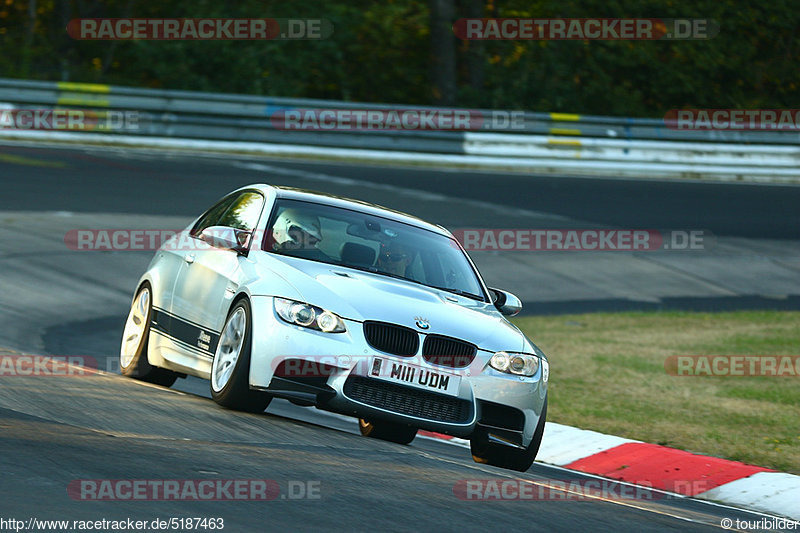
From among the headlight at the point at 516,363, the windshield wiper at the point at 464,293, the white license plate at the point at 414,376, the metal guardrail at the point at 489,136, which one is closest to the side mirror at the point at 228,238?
the windshield wiper at the point at 464,293

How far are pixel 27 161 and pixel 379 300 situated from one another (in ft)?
46.7

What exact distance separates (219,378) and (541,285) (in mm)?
10271

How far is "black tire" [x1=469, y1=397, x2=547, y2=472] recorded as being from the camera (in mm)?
7723

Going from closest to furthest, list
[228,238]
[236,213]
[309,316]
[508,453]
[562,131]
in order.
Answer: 1. [309,316]
2. [508,453]
3. [228,238]
4. [236,213]
5. [562,131]

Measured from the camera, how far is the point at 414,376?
721cm

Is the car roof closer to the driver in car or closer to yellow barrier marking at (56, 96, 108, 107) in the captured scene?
the driver in car

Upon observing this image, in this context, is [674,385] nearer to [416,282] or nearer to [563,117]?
[416,282]

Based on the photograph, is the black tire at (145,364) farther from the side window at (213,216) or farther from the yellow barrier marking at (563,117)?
the yellow barrier marking at (563,117)

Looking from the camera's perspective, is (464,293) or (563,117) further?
(563,117)

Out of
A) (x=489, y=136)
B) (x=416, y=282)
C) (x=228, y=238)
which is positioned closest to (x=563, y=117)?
(x=489, y=136)

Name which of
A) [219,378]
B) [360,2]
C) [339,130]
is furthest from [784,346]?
[360,2]

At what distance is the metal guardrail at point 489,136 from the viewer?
23.6 meters

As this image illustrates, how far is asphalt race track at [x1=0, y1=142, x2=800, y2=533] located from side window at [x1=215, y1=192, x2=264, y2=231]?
1304mm

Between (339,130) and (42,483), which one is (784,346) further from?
(339,130)
